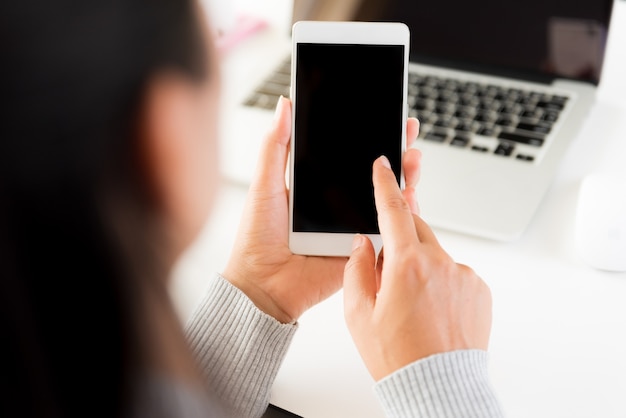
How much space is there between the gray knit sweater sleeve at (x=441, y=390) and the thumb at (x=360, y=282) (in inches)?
2.7

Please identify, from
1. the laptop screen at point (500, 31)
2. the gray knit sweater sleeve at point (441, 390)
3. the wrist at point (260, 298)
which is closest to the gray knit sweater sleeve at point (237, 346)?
the wrist at point (260, 298)

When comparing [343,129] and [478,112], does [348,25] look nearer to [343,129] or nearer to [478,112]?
[343,129]

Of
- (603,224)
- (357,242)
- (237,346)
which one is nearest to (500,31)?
(603,224)

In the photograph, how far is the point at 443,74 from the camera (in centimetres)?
98

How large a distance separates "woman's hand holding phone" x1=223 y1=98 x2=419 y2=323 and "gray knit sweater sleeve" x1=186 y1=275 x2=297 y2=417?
4 centimetres

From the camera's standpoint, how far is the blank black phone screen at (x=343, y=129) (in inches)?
26.0

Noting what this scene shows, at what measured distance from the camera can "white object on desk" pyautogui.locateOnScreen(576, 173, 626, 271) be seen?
0.69 meters

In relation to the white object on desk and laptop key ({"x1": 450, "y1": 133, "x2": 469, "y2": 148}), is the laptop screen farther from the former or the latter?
the white object on desk

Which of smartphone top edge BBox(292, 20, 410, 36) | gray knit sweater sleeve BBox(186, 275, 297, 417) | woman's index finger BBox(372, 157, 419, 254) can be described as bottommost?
gray knit sweater sleeve BBox(186, 275, 297, 417)

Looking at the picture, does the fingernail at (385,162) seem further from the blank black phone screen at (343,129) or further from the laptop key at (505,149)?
the laptop key at (505,149)

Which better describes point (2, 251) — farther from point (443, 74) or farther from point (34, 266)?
point (443, 74)

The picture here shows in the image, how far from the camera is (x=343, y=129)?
666 mm

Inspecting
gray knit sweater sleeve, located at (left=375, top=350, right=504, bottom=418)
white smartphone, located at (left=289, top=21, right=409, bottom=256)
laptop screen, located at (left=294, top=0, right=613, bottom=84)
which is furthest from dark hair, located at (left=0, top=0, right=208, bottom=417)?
laptop screen, located at (left=294, top=0, right=613, bottom=84)

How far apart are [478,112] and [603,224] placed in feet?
0.85
